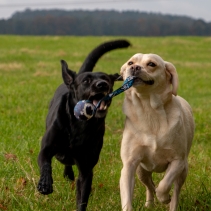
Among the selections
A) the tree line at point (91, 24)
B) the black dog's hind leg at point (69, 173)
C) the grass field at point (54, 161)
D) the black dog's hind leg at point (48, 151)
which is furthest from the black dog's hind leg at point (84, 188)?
the tree line at point (91, 24)

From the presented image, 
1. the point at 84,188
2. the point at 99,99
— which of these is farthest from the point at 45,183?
the point at 99,99

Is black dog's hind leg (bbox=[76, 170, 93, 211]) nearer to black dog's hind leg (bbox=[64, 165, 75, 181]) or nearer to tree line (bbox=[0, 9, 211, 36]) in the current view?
black dog's hind leg (bbox=[64, 165, 75, 181])

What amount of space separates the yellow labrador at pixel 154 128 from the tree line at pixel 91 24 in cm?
2802

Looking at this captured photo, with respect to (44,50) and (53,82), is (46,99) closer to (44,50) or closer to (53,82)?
(53,82)

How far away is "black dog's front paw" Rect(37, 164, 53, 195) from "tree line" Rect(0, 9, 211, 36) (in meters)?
28.0

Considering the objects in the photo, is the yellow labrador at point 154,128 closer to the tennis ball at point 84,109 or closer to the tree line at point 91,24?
the tennis ball at point 84,109

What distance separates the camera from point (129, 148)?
15.9 feet

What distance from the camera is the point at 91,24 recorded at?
50594 mm

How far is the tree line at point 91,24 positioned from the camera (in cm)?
4050

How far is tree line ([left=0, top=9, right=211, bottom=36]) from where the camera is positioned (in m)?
40.5

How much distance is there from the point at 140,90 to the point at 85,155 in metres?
0.83

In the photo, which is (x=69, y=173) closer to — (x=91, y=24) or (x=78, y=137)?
(x=78, y=137)

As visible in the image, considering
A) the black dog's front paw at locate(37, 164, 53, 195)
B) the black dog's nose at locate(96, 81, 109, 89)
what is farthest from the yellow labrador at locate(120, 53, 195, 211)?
the black dog's front paw at locate(37, 164, 53, 195)

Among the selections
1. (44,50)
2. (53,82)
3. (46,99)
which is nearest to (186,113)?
(46,99)
